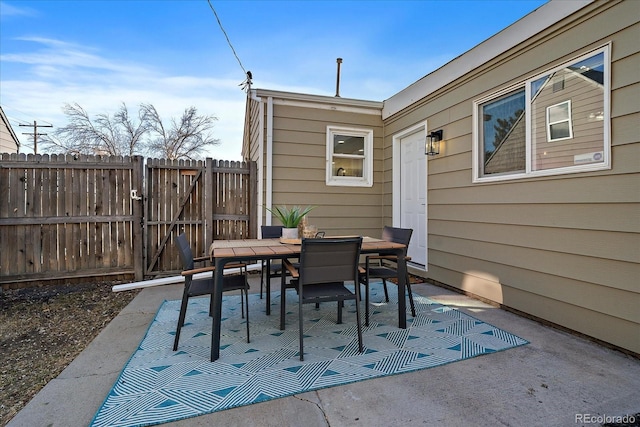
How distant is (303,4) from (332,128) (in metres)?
2.24

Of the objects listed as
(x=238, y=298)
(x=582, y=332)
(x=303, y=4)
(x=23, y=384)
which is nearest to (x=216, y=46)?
(x=303, y=4)

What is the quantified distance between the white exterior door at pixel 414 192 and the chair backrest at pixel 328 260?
8.00ft

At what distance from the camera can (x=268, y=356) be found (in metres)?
→ 2.14

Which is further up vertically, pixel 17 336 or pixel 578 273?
pixel 578 273

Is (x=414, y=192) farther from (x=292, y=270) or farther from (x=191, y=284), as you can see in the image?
(x=191, y=284)

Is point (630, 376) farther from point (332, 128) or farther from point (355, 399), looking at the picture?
point (332, 128)

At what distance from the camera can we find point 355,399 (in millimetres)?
1637

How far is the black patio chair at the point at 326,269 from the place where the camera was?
6.93 ft

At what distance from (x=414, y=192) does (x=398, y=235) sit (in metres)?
1.62

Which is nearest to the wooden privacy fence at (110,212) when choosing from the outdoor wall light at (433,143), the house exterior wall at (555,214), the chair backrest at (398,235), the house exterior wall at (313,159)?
the house exterior wall at (313,159)

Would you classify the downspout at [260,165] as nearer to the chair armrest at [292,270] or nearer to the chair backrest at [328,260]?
the chair armrest at [292,270]

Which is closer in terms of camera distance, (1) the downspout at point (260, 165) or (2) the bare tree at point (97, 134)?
(1) the downspout at point (260, 165)

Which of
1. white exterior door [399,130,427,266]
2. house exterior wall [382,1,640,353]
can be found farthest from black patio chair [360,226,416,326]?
white exterior door [399,130,427,266]

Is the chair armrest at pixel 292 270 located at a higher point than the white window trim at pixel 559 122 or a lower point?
lower
